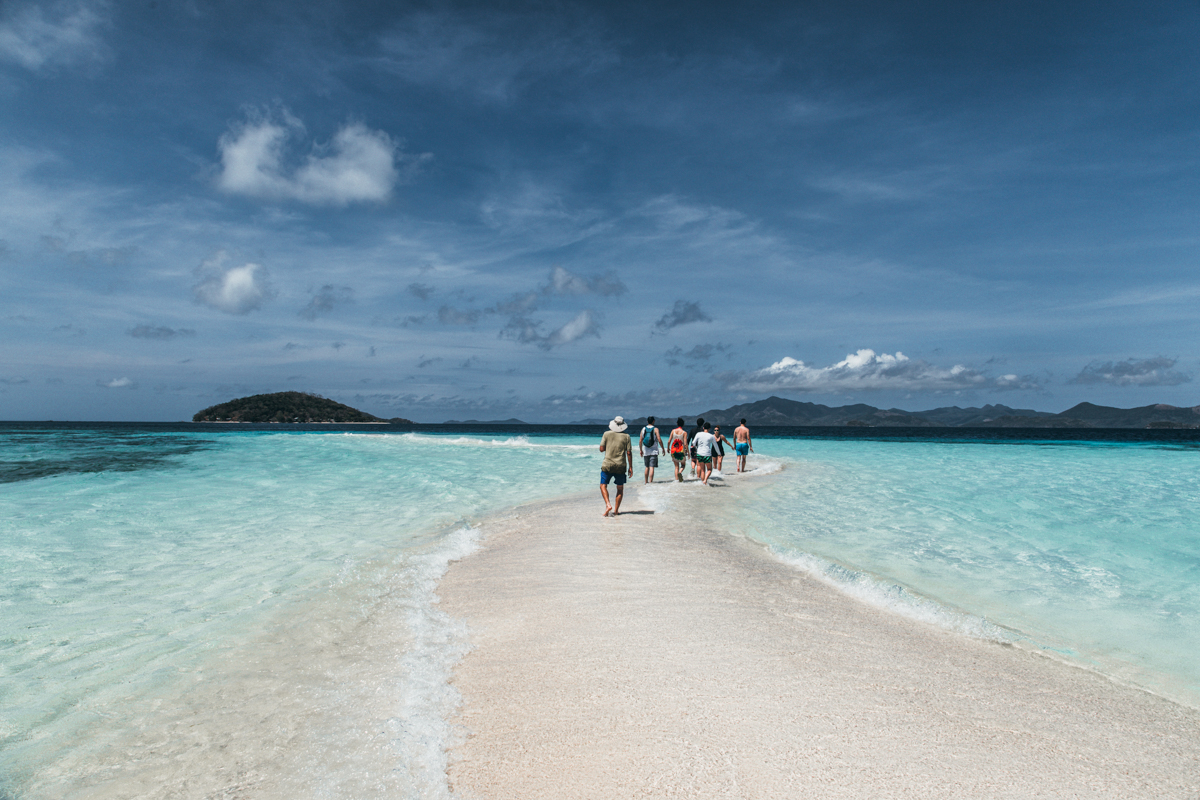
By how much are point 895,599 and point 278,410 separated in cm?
17060

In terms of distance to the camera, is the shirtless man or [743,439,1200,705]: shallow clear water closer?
[743,439,1200,705]: shallow clear water

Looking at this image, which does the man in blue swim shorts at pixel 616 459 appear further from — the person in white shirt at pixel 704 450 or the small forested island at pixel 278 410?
the small forested island at pixel 278 410

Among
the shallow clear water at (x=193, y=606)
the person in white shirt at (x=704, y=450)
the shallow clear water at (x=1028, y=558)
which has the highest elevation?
the person in white shirt at (x=704, y=450)

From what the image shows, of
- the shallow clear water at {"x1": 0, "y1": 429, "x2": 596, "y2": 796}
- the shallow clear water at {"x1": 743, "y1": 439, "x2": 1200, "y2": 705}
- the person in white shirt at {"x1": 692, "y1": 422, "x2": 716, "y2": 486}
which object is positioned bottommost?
the shallow clear water at {"x1": 743, "y1": 439, "x2": 1200, "y2": 705}

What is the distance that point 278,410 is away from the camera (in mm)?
152375

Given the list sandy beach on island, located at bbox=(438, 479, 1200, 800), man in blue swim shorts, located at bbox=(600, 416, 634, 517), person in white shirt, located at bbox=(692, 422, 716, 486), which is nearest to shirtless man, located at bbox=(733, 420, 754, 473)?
person in white shirt, located at bbox=(692, 422, 716, 486)

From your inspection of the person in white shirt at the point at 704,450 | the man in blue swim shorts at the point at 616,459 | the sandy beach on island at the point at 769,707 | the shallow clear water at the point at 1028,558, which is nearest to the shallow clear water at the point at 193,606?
the sandy beach on island at the point at 769,707

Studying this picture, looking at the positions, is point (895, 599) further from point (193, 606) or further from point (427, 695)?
point (193, 606)

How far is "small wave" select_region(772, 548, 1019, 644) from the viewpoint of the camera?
19.1 feet

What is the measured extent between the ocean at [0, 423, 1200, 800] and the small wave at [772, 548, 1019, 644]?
0.04 meters

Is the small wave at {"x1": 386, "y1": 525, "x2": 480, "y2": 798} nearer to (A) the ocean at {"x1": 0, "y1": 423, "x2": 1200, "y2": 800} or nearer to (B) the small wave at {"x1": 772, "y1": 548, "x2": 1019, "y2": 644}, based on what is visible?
(A) the ocean at {"x1": 0, "y1": 423, "x2": 1200, "y2": 800}

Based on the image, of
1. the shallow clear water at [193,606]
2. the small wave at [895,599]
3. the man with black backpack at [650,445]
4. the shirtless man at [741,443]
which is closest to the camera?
the shallow clear water at [193,606]

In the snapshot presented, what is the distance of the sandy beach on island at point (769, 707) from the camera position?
307cm

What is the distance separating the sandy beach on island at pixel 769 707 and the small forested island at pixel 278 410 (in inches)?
6590
